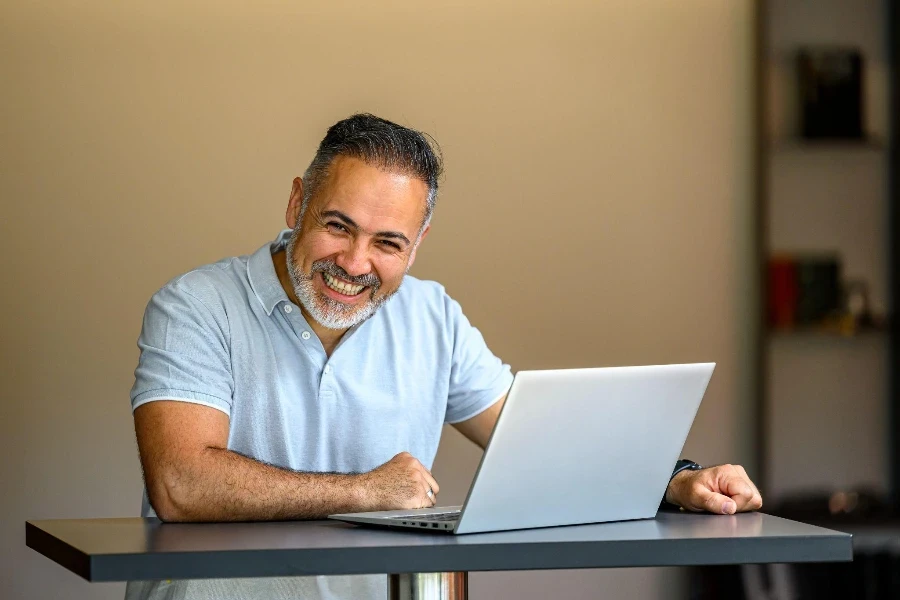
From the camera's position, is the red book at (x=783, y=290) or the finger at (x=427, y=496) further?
the red book at (x=783, y=290)

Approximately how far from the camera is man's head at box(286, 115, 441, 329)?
7.21 ft

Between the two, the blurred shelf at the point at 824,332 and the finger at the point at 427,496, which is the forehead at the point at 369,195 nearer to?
the finger at the point at 427,496

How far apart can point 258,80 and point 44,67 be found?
2.19 feet

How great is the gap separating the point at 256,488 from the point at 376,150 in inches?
28.3

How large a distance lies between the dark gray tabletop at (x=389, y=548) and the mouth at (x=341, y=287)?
25.2 inches

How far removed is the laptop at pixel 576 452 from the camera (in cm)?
149

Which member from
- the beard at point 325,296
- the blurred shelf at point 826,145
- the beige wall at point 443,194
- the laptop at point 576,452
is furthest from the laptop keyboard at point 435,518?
the blurred shelf at point 826,145

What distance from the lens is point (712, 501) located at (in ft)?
6.15

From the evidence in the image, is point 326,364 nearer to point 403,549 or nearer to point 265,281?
point 265,281

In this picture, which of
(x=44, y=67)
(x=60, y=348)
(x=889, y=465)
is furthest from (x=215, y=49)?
(x=889, y=465)

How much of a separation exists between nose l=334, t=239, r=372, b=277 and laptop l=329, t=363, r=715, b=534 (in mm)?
596

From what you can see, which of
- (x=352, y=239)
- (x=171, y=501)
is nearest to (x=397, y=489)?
(x=171, y=501)

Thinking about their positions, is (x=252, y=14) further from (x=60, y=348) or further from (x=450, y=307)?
(x=450, y=307)

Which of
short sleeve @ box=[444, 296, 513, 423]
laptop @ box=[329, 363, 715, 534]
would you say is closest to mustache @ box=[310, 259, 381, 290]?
short sleeve @ box=[444, 296, 513, 423]
